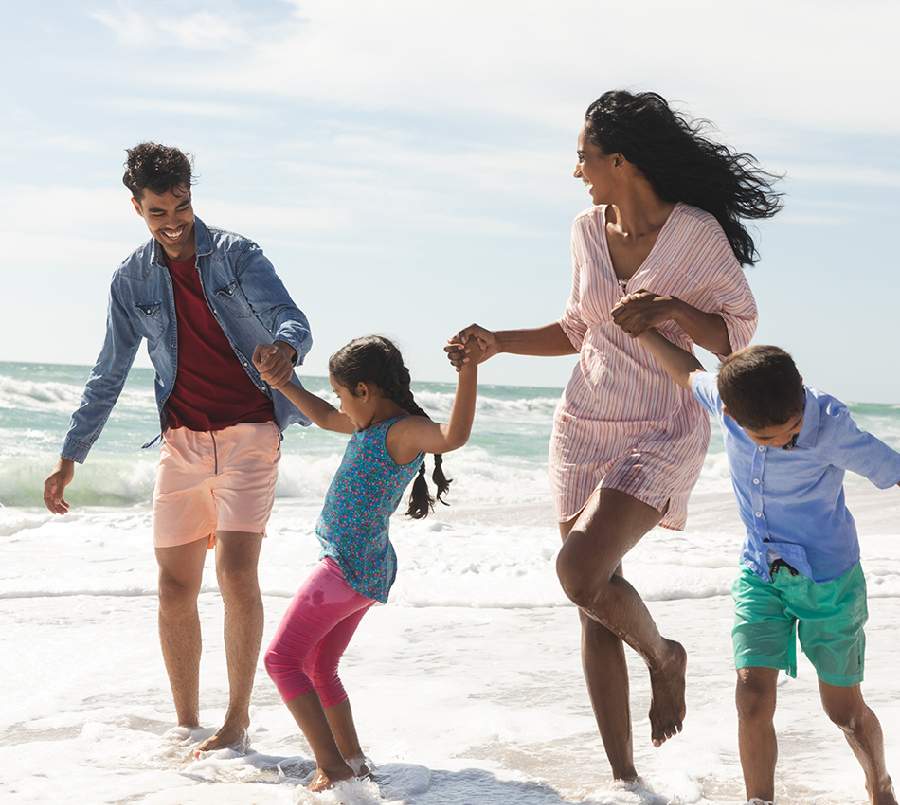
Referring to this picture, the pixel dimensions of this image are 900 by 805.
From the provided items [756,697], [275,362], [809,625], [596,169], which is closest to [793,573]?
[809,625]

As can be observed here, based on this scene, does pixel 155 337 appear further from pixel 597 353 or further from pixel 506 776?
pixel 506 776

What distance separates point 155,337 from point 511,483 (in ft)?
46.9

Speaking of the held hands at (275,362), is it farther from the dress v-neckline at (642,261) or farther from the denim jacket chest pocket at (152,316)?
the dress v-neckline at (642,261)

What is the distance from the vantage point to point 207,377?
438 cm

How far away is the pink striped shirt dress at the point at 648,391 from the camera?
3.65 m

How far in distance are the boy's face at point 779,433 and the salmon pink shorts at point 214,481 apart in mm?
1696

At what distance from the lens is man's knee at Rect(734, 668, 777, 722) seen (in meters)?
3.32

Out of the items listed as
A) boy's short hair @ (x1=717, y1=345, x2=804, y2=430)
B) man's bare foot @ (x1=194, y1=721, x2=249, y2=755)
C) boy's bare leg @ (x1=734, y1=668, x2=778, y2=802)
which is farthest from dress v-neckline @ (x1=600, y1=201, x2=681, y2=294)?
man's bare foot @ (x1=194, y1=721, x2=249, y2=755)

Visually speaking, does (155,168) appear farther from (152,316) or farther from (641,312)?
(641,312)

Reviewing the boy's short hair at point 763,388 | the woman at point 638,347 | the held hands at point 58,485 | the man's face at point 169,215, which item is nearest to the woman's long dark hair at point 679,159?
the woman at point 638,347

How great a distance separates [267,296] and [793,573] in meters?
1.96

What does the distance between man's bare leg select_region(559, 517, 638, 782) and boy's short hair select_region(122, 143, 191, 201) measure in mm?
1714

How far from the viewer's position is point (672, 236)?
3.69 metres

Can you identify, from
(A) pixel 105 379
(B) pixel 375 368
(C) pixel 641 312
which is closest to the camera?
(C) pixel 641 312
